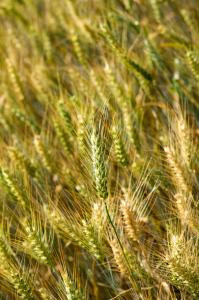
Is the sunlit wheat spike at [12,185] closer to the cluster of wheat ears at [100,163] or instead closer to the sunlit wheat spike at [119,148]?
Result: the cluster of wheat ears at [100,163]

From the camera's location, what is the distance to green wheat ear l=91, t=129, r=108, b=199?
1.51 metres

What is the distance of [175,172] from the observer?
1.72m

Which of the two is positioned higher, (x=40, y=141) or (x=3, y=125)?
(x=3, y=125)

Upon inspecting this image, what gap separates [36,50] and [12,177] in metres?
1.17

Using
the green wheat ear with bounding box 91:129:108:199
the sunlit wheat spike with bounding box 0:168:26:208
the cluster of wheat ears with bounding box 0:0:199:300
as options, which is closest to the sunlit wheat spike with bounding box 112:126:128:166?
the cluster of wheat ears with bounding box 0:0:199:300

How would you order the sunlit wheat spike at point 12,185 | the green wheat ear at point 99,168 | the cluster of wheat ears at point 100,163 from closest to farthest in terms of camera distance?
the green wheat ear at point 99,168, the cluster of wheat ears at point 100,163, the sunlit wheat spike at point 12,185

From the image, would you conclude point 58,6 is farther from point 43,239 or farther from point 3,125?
point 43,239

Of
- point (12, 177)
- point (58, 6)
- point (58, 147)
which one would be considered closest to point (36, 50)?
point (58, 6)

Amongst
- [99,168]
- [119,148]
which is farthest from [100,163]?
[119,148]

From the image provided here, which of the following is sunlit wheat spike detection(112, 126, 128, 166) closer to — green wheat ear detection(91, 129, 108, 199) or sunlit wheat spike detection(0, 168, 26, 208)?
green wheat ear detection(91, 129, 108, 199)

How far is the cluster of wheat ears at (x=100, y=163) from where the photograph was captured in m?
Answer: 1.62

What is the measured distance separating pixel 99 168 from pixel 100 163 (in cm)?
1

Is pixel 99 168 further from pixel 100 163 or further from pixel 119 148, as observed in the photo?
pixel 119 148

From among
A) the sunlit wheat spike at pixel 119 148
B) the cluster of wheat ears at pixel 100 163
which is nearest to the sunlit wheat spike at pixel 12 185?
the cluster of wheat ears at pixel 100 163
